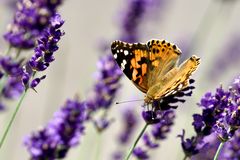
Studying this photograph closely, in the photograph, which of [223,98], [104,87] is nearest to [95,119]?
[104,87]

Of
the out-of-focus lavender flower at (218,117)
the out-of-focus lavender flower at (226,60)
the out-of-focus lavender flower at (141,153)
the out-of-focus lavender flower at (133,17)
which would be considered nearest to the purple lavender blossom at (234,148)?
the out-of-focus lavender flower at (218,117)

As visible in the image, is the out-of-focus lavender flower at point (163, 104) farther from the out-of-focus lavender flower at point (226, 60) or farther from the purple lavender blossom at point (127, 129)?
the out-of-focus lavender flower at point (226, 60)

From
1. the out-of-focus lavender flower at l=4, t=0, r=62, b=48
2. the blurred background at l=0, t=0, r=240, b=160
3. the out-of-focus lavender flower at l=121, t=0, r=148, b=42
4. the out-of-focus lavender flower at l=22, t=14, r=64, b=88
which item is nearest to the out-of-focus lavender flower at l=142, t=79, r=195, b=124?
the out-of-focus lavender flower at l=22, t=14, r=64, b=88

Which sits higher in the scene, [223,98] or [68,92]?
[68,92]

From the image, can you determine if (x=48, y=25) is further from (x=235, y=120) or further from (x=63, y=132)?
(x=235, y=120)

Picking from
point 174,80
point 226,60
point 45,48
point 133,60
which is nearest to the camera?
point 45,48

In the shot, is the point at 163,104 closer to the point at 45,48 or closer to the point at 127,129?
the point at 45,48

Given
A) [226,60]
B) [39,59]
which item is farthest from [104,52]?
[39,59]
